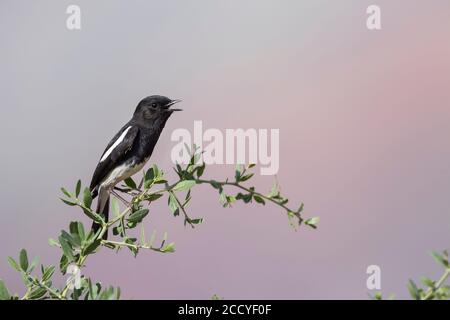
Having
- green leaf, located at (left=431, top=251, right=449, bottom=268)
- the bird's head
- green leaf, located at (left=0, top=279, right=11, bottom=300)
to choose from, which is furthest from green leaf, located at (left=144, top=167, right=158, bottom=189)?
the bird's head

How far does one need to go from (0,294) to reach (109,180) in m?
3.07

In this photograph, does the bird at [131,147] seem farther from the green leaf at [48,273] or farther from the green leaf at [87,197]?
the green leaf at [48,273]

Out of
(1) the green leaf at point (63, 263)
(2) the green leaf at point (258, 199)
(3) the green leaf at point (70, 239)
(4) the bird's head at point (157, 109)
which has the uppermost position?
(4) the bird's head at point (157, 109)

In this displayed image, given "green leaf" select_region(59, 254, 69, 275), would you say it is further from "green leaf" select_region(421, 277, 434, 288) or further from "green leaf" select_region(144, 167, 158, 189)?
"green leaf" select_region(421, 277, 434, 288)

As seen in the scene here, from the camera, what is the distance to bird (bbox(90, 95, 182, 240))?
503 centimetres

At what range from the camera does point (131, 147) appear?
16.7 ft

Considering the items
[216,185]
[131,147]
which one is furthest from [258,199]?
[131,147]

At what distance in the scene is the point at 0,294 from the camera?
199cm

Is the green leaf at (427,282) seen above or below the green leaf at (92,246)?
below

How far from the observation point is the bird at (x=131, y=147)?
16.5 ft

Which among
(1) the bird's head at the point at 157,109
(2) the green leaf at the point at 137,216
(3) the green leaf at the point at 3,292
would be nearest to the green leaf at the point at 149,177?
(2) the green leaf at the point at 137,216

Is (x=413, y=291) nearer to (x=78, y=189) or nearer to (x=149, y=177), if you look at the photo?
(x=149, y=177)
